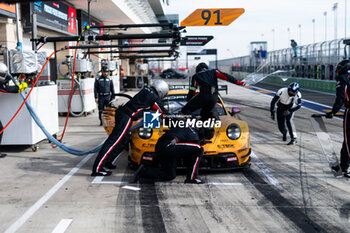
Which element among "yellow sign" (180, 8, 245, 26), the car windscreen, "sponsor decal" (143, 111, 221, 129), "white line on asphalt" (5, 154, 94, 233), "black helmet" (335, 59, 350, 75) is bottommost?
"white line on asphalt" (5, 154, 94, 233)

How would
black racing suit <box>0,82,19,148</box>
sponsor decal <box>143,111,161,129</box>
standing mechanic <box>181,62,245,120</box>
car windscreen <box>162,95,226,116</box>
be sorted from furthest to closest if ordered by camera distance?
black racing suit <box>0,82,19,148</box>
car windscreen <box>162,95,226,116</box>
standing mechanic <box>181,62,245,120</box>
sponsor decal <box>143,111,161,129</box>

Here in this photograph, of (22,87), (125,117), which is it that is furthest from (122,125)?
(22,87)

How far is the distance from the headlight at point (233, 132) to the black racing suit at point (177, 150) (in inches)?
27.0

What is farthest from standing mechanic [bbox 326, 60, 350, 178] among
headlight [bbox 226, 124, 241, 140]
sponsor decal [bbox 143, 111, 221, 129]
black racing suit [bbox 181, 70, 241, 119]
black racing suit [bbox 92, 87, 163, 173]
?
black racing suit [bbox 92, 87, 163, 173]

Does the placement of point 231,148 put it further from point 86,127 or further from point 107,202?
point 86,127

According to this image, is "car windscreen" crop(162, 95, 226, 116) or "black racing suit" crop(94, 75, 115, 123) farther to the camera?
"black racing suit" crop(94, 75, 115, 123)

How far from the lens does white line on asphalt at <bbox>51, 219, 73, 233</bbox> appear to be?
4.07 m

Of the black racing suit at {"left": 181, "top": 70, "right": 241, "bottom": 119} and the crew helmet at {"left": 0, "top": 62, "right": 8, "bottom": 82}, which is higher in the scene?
the crew helmet at {"left": 0, "top": 62, "right": 8, "bottom": 82}

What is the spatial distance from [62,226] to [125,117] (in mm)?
2434

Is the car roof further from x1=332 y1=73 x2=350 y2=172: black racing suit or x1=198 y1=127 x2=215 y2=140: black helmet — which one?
x1=332 y1=73 x2=350 y2=172: black racing suit

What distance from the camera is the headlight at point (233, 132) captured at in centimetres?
635

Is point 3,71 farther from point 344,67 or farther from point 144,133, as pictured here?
point 344,67

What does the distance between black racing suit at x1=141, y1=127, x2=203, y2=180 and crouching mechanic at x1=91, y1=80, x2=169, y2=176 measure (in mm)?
590

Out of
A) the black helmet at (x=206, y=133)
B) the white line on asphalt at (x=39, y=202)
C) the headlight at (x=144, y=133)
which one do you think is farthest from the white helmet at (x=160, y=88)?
the white line on asphalt at (x=39, y=202)
